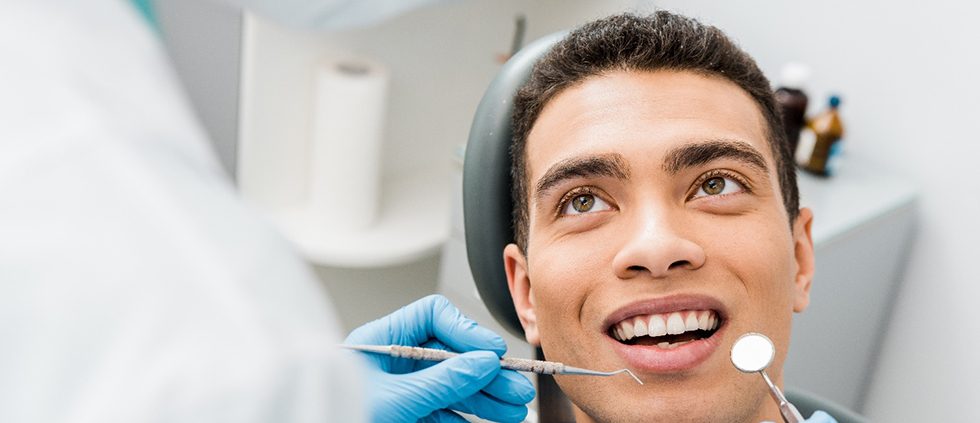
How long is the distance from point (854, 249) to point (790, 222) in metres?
0.77

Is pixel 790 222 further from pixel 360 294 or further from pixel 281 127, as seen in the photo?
pixel 360 294

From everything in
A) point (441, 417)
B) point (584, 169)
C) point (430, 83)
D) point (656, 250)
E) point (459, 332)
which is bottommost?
point (441, 417)

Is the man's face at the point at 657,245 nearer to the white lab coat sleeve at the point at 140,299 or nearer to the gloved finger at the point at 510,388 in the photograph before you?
the gloved finger at the point at 510,388

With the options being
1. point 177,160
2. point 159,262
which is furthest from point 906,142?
point 159,262

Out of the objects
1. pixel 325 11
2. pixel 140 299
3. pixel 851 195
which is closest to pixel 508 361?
pixel 140 299

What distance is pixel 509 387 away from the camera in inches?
49.8

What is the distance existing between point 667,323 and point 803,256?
11.8 inches

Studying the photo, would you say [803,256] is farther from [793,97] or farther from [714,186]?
[793,97]

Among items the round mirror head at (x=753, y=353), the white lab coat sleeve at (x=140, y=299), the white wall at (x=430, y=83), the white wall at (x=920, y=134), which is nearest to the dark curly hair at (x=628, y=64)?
the round mirror head at (x=753, y=353)

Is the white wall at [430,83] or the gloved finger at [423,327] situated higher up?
the white wall at [430,83]

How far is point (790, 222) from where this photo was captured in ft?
4.55

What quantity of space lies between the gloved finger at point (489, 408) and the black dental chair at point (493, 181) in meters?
0.16

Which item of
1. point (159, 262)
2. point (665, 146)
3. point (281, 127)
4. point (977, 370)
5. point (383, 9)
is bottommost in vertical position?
point (977, 370)

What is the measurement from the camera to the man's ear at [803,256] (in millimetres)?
1370
